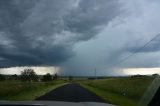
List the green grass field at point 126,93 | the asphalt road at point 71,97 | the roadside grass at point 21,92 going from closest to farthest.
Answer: the green grass field at point 126,93
the asphalt road at point 71,97
the roadside grass at point 21,92

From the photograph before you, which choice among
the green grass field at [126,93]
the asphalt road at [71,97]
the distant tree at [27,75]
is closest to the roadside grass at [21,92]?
the asphalt road at [71,97]

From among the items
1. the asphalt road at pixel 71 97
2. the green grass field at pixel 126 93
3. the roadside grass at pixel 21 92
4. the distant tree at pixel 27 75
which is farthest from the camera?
the distant tree at pixel 27 75

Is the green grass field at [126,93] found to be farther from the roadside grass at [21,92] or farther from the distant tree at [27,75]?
the distant tree at [27,75]

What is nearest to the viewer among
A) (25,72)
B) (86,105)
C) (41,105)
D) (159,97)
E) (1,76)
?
(159,97)

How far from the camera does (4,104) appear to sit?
11.3 feet

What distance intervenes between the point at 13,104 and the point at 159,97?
1401 mm

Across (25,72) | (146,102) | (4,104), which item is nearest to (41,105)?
(4,104)

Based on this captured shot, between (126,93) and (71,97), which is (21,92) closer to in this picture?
(71,97)

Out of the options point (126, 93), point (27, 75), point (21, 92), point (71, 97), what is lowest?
point (71, 97)

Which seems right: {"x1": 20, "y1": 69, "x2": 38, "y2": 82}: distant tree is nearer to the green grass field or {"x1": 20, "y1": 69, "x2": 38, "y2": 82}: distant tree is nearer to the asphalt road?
the green grass field

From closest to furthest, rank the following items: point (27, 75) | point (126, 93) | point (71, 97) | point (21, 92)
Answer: point (71, 97) < point (126, 93) < point (21, 92) < point (27, 75)

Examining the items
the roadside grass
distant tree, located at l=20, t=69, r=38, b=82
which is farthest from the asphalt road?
distant tree, located at l=20, t=69, r=38, b=82

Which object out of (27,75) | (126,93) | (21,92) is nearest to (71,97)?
(126,93)

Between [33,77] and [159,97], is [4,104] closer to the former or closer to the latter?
[159,97]
